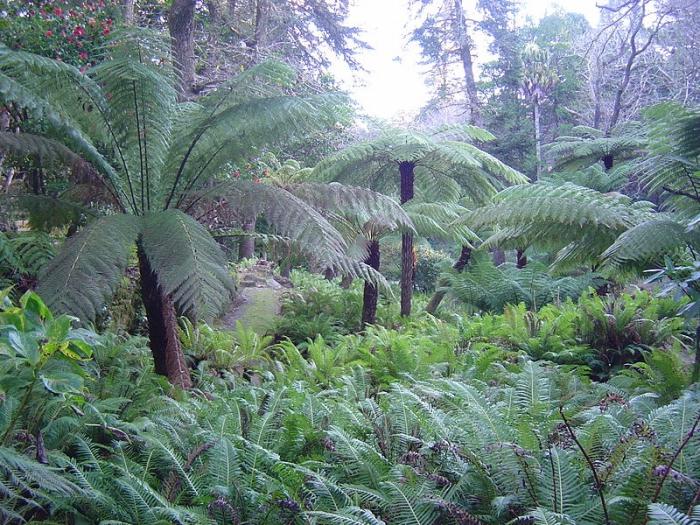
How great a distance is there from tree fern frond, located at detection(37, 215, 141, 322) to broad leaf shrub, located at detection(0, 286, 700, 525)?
49 centimetres

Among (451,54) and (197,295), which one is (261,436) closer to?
(197,295)

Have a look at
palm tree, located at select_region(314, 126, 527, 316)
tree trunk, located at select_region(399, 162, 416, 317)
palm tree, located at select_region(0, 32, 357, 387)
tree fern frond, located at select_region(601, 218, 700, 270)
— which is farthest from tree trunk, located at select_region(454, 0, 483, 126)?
palm tree, located at select_region(0, 32, 357, 387)

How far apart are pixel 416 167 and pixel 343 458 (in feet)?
18.2

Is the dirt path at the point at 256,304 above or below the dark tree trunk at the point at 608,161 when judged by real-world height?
below

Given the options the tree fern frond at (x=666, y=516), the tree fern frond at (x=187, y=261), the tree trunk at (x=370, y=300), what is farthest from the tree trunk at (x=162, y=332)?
the tree trunk at (x=370, y=300)

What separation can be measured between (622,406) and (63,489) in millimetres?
1906

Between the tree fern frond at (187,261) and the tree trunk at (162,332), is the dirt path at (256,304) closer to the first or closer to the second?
the tree trunk at (162,332)

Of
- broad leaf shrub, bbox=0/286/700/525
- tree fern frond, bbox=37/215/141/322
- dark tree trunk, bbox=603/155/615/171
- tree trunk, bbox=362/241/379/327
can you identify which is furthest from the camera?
dark tree trunk, bbox=603/155/615/171

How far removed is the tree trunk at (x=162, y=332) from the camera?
3317 mm

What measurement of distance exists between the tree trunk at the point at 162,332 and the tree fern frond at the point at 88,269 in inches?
19.5

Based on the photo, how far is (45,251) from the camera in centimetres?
409

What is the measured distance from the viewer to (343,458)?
71.7 inches

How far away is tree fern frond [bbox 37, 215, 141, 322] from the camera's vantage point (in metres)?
2.53

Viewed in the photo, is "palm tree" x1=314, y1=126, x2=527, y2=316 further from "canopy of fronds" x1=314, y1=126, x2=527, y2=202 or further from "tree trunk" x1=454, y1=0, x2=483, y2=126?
"tree trunk" x1=454, y1=0, x2=483, y2=126
